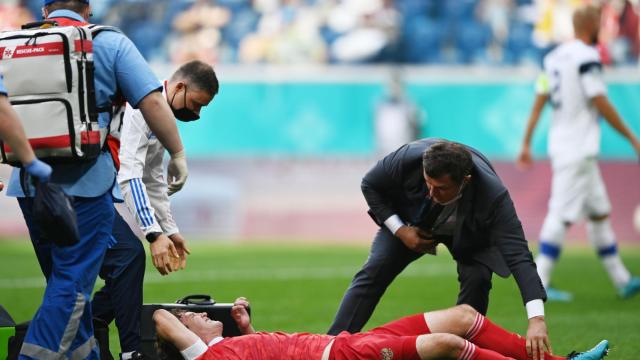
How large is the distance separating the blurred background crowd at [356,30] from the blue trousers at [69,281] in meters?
14.9

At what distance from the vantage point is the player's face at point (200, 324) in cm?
638

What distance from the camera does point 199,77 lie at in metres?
6.61

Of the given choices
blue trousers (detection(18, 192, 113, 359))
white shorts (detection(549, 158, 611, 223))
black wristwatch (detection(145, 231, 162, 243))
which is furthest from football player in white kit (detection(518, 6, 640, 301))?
blue trousers (detection(18, 192, 113, 359))

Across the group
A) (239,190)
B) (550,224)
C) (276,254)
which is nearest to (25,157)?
(550,224)

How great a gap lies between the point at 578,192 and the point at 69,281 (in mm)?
7082

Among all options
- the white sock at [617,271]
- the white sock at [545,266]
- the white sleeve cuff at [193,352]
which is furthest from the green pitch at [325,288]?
the white sleeve cuff at [193,352]

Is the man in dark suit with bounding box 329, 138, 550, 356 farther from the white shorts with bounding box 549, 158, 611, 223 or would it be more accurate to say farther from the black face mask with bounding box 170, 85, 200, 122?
the white shorts with bounding box 549, 158, 611, 223

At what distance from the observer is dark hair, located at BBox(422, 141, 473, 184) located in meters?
6.16

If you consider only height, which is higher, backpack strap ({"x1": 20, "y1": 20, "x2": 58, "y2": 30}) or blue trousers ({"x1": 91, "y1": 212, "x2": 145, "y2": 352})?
backpack strap ({"x1": 20, "y1": 20, "x2": 58, "y2": 30})

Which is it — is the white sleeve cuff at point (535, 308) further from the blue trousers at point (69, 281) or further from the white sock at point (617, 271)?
the white sock at point (617, 271)

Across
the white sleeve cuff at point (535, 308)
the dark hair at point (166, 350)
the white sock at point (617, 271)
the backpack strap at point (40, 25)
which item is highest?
the backpack strap at point (40, 25)

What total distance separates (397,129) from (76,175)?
44.5ft

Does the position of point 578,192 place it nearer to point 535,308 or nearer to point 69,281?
point 535,308

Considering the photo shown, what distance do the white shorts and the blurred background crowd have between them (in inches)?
363
